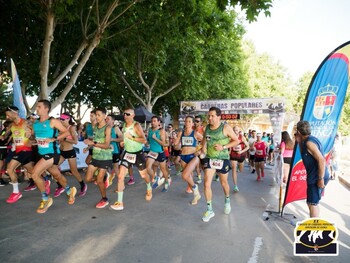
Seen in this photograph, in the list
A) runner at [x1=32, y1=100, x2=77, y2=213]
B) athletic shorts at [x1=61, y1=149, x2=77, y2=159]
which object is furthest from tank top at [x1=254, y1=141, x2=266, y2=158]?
runner at [x1=32, y1=100, x2=77, y2=213]

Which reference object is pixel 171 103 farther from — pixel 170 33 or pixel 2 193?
pixel 2 193

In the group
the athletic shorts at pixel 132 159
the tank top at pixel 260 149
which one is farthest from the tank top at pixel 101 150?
the tank top at pixel 260 149

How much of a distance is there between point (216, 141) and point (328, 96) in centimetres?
196

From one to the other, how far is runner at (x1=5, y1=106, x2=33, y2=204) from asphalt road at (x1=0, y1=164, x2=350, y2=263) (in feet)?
1.70

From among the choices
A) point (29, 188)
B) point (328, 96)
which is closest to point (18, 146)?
point (29, 188)

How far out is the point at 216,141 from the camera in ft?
17.9

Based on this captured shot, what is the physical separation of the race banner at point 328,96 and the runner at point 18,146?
5293mm

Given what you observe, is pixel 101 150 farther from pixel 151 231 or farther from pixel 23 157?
pixel 151 231

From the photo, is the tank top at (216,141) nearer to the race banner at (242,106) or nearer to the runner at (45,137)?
the runner at (45,137)

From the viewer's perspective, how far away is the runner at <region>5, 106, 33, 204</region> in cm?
616

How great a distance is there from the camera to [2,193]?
6.99 metres

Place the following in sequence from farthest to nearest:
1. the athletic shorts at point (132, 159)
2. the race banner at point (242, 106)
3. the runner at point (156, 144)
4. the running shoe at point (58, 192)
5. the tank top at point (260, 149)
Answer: the race banner at point (242, 106) < the tank top at point (260, 149) < the runner at point (156, 144) < the running shoe at point (58, 192) < the athletic shorts at point (132, 159)

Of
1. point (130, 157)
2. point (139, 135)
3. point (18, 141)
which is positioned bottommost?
point (130, 157)

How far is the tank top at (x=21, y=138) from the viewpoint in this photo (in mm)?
6238
